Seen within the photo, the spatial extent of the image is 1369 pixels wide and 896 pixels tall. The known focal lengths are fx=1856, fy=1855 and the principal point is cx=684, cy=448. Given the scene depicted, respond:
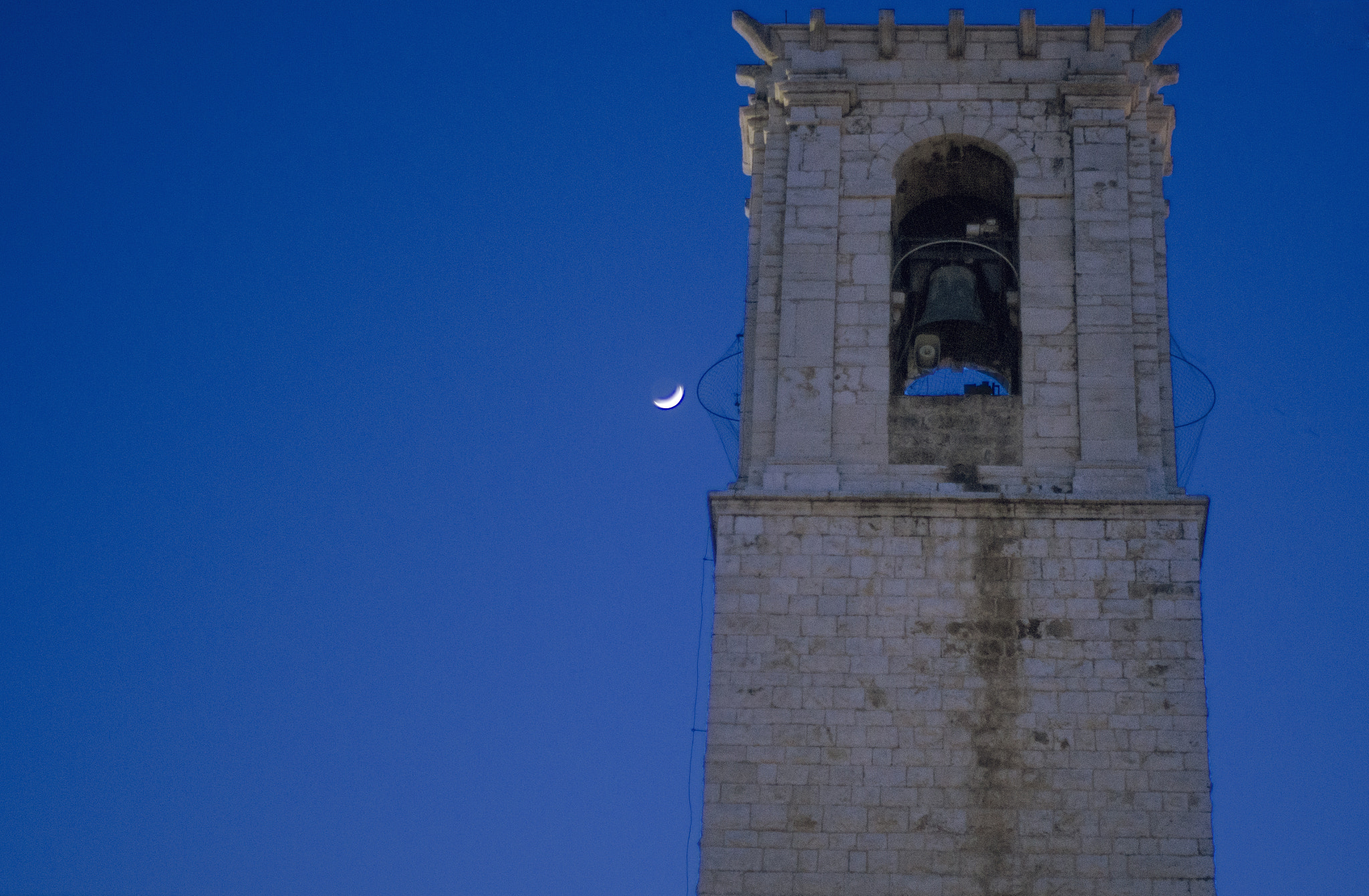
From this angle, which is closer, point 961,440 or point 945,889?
point 945,889

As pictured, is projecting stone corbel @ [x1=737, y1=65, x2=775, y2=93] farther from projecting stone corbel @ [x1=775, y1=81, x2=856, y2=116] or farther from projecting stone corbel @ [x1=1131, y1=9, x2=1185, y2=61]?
projecting stone corbel @ [x1=1131, y1=9, x2=1185, y2=61]

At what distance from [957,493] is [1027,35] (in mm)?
5285

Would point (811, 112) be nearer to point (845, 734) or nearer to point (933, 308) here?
point (933, 308)

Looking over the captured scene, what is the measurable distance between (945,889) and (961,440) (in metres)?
4.12

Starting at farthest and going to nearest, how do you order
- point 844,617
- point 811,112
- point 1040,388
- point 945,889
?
point 811,112, point 1040,388, point 844,617, point 945,889

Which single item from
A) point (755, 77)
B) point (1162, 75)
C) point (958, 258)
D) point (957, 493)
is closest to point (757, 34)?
point (755, 77)

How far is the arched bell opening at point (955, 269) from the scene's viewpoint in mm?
17609

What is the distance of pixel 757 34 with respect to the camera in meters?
18.8

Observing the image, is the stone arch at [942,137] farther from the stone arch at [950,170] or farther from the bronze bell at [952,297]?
the bronze bell at [952,297]

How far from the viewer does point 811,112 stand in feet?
59.7

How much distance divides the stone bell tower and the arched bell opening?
3 cm

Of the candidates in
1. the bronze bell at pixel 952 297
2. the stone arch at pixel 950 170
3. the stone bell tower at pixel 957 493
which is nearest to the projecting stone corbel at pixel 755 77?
the stone bell tower at pixel 957 493

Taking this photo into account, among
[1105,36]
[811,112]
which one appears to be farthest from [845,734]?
[1105,36]

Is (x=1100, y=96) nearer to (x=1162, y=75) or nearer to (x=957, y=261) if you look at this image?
(x=1162, y=75)
